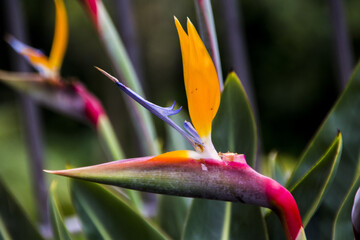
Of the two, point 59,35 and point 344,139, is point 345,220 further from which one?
point 59,35

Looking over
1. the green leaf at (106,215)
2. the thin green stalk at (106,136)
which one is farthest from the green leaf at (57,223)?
the thin green stalk at (106,136)

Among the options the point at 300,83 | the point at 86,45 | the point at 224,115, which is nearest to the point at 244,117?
the point at 224,115

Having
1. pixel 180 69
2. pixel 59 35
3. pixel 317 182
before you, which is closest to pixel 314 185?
pixel 317 182

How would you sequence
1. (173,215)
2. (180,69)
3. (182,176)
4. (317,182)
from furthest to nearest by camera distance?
(180,69)
(173,215)
(317,182)
(182,176)

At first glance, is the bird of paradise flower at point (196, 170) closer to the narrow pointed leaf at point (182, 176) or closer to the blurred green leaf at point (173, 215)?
the narrow pointed leaf at point (182, 176)

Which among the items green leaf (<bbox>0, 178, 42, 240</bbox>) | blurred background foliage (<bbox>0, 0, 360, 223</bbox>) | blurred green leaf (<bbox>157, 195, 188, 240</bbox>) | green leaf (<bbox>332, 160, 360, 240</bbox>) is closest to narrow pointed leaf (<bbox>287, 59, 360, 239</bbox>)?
green leaf (<bbox>332, 160, 360, 240</bbox>)

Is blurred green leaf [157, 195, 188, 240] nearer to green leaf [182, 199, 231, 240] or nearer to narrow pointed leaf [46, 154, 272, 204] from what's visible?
green leaf [182, 199, 231, 240]
